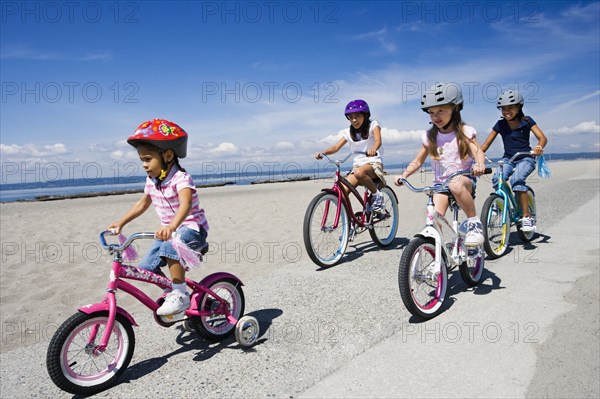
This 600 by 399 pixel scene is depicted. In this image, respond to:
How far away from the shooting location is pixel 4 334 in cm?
483

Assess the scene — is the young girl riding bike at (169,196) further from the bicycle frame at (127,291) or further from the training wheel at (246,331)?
the training wheel at (246,331)

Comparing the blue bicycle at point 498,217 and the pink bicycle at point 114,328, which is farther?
the blue bicycle at point 498,217

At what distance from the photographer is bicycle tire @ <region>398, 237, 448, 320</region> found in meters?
3.77

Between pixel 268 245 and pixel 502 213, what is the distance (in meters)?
4.44

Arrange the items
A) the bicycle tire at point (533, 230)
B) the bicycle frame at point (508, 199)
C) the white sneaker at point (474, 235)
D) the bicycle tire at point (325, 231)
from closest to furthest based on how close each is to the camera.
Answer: the white sneaker at point (474, 235), the bicycle tire at point (325, 231), the bicycle frame at point (508, 199), the bicycle tire at point (533, 230)

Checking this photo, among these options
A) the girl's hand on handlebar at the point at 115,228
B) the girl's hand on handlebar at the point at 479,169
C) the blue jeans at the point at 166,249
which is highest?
the girl's hand on handlebar at the point at 479,169

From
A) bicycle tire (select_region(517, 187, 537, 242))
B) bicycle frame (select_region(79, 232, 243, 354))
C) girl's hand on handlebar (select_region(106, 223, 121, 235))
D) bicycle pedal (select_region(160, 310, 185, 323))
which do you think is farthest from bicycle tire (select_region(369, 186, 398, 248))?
girl's hand on handlebar (select_region(106, 223, 121, 235))

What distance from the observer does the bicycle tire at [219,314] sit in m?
3.59

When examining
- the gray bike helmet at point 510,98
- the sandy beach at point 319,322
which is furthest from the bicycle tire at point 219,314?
the gray bike helmet at point 510,98

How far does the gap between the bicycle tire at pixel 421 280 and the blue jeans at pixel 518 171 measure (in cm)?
326

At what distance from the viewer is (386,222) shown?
727 centimetres

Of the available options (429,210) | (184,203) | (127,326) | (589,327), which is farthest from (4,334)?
(589,327)

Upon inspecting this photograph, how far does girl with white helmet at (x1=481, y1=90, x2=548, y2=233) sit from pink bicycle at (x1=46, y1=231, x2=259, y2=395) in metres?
4.88

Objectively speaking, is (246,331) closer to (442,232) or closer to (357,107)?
(442,232)
